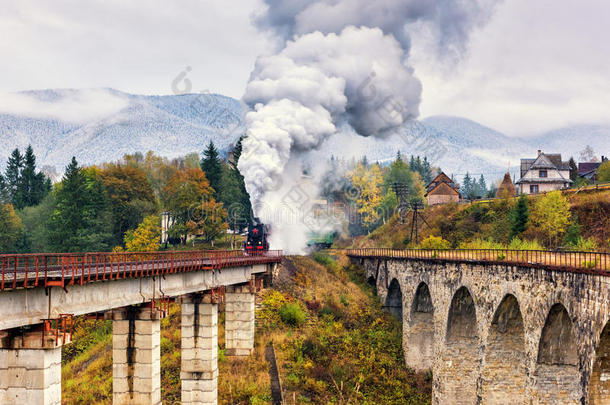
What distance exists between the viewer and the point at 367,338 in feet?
160

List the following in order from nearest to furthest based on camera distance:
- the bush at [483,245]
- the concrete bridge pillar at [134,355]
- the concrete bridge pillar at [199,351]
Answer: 1. the concrete bridge pillar at [134,355]
2. the concrete bridge pillar at [199,351]
3. the bush at [483,245]

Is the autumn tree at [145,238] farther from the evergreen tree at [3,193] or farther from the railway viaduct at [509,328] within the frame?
the evergreen tree at [3,193]

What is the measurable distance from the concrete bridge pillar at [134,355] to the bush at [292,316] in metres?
20.6

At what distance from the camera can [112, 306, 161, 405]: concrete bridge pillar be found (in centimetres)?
2522

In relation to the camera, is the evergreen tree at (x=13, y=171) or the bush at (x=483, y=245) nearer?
the bush at (x=483, y=245)

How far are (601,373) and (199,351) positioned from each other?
65.9 feet

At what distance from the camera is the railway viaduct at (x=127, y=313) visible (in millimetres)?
18016

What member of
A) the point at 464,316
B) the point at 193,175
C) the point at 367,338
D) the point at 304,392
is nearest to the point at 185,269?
the point at 304,392

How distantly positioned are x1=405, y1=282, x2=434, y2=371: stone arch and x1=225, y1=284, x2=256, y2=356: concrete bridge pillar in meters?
13.1

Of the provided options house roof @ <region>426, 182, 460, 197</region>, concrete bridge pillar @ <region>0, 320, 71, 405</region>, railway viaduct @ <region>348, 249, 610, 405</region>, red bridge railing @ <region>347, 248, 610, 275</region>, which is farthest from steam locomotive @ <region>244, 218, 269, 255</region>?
house roof @ <region>426, 182, 460, 197</region>

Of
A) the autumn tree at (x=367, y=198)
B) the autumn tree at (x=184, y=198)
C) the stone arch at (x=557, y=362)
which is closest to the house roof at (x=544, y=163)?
the autumn tree at (x=367, y=198)

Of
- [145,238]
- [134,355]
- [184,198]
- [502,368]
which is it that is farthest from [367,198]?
[134,355]

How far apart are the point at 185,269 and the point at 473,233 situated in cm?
4426

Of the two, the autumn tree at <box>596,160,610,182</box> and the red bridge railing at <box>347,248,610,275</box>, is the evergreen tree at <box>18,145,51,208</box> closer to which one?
the red bridge railing at <box>347,248,610,275</box>
